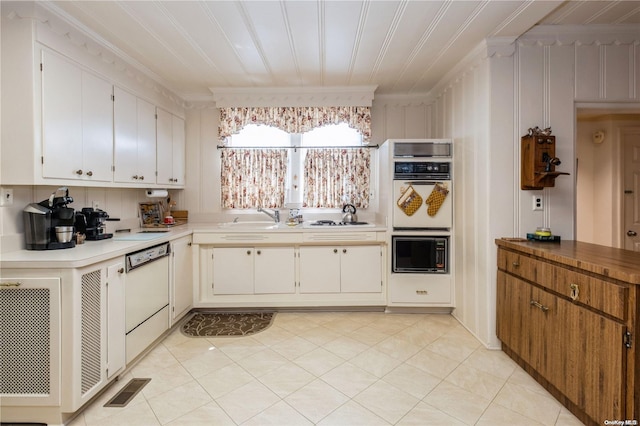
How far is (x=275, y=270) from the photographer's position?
3.29m

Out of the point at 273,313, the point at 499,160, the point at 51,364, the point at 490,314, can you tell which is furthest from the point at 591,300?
the point at 51,364

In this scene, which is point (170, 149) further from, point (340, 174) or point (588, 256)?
point (588, 256)

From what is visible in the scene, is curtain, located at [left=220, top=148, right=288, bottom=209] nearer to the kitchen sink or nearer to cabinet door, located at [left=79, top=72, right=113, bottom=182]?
the kitchen sink

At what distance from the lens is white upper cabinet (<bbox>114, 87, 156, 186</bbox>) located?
2.62 meters

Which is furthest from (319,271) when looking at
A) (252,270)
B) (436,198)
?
(436,198)

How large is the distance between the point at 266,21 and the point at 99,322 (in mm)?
2322

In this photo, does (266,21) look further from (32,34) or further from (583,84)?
(583,84)

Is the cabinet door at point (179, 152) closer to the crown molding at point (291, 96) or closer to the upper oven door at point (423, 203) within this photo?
the crown molding at point (291, 96)

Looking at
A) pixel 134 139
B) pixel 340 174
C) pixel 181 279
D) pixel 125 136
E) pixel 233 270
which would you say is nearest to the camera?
pixel 125 136

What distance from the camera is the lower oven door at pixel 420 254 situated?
315cm

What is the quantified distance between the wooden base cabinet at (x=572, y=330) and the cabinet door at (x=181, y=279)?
9.32 ft

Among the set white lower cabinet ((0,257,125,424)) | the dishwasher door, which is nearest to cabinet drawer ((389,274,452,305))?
the dishwasher door

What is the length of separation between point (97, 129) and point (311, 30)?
1.84 meters

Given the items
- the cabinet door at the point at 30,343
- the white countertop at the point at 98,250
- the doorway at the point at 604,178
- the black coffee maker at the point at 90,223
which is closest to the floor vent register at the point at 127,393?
the cabinet door at the point at 30,343
